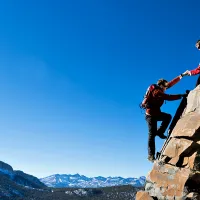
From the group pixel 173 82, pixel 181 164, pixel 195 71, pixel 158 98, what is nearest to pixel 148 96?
pixel 158 98

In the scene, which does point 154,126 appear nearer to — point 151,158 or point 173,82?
point 151,158

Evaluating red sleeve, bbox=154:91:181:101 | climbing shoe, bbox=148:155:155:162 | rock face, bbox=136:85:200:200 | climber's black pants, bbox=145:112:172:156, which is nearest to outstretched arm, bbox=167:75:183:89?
red sleeve, bbox=154:91:181:101

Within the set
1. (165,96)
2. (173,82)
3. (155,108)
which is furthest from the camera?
(155,108)

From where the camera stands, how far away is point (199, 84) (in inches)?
692

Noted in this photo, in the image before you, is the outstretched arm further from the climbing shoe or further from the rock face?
the climbing shoe

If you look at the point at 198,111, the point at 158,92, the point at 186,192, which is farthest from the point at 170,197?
the point at 158,92

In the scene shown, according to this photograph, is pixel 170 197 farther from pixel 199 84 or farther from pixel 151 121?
pixel 199 84

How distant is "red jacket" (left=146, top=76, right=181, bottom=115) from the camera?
1778 cm

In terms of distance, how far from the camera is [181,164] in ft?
52.2

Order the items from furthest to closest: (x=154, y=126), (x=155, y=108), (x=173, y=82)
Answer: (x=154, y=126) → (x=155, y=108) → (x=173, y=82)

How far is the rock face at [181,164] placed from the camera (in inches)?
595

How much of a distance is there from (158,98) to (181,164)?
3.79 meters

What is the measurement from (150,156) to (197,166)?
11.3 feet

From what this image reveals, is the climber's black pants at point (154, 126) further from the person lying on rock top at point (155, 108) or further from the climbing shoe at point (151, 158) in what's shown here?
the climbing shoe at point (151, 158)
